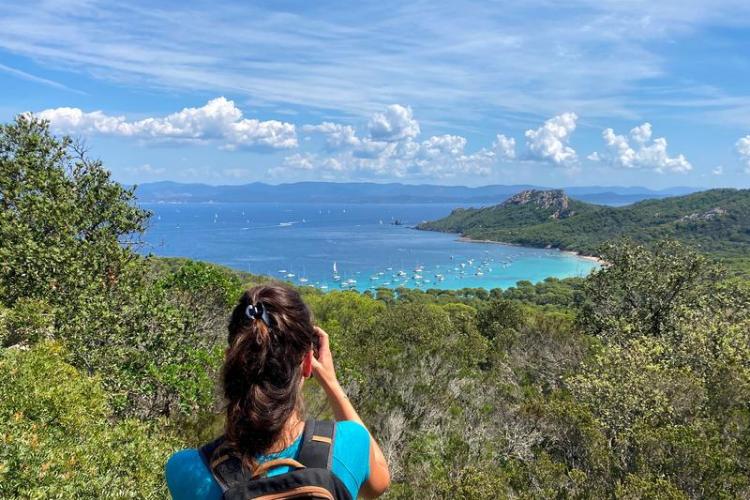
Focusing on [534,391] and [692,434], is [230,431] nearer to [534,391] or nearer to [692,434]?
[692,434]

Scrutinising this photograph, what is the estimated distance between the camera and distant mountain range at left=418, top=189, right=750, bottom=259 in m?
132

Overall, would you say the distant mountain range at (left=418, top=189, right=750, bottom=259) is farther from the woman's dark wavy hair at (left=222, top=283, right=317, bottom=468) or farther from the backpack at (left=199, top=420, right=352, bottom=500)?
the backpack at (left=199, top=420, right=352, bottom=500)

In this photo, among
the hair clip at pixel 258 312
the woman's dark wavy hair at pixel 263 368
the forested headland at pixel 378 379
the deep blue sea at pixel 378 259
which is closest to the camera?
→ the woman's dark wavy hair at pixel 263 368

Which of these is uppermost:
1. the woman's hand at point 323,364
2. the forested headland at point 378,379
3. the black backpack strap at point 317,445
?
the woman's hand at point 323,364

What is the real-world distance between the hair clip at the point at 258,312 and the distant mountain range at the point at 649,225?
125 meters

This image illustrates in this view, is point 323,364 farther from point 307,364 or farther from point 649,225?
point 649,225

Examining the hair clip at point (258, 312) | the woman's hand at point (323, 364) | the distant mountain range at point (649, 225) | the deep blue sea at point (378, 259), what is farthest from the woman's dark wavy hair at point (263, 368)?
the distant mountain range at point (649, 225)

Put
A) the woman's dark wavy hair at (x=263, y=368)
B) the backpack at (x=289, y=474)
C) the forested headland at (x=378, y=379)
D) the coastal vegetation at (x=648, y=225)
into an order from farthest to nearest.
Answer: the coastal vegetation at (x=648, y=225) < the forested headland at (x=378, y=379) < the woman's dark wavy hair at (x=263, y=368) < the backpack at (x=289, y=474)

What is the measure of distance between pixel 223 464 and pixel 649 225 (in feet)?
562

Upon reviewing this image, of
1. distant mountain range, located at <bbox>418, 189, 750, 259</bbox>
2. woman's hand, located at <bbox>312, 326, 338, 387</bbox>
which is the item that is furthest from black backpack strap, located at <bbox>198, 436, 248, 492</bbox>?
distant mountain range, located at <bbox>418, 189, 750, 259</bbox>

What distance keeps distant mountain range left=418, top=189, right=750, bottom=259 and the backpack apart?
125 m

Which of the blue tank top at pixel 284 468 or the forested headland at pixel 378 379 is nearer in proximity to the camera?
the blue tank top at pixel 284 468

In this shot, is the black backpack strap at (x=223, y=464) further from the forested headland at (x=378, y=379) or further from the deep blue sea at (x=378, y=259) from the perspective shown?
the deep blue sea at (x=378, y=259)

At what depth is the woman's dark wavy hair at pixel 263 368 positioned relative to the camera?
1844 mm
